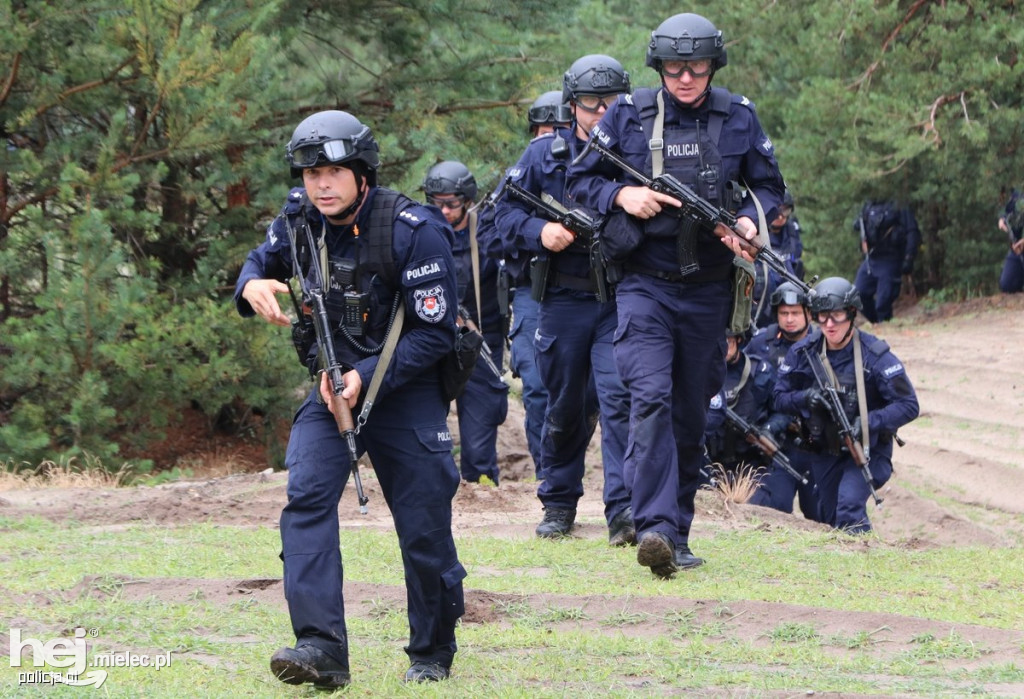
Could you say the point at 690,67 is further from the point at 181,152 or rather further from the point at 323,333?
the point at 181,152

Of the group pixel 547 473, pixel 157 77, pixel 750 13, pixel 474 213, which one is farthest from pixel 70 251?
pixel 750 13

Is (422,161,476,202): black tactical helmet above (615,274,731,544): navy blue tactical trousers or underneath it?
above

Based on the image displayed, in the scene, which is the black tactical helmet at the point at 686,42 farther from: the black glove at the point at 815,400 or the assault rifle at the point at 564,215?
the black glove at the point at 815,400

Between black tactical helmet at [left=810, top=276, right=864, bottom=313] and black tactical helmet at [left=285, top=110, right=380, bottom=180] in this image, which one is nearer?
black tactical helmet at [left=285, top=110, right=380, bottom=180]

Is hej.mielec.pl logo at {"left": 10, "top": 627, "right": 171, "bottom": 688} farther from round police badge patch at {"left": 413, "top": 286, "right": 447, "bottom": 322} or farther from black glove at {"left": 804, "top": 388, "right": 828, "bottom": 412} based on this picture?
black glove at {"left": 804, "top": 388, "right": 828, "bottom": 412}

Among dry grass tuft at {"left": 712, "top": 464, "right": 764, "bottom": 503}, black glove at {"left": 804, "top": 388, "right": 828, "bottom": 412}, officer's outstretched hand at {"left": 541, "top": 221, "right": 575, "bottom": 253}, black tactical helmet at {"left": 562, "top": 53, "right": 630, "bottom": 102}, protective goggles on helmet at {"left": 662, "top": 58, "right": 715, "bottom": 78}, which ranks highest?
black tactical helmet at {"left": 562, "top": 53, "right": 630, "bottom": 102}

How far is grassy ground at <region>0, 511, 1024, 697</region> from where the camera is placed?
489 cm

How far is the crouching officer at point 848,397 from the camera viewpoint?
34.1 ft

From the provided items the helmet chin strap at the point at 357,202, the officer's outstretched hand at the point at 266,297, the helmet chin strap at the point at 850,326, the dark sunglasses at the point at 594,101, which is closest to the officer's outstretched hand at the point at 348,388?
the officer's outstretched hand at the point at 266,297

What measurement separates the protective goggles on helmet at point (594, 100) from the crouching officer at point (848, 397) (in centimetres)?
310

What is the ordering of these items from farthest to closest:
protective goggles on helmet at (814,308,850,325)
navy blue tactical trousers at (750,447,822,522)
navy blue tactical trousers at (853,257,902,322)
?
navy blue tactical trousers at (853,257,902,322) → navy blue tactical trousers at (750,447,822,522) → protective goggles on helmet at (814,308,850,325)

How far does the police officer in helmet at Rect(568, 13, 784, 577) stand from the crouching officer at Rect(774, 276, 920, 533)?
3554 mm

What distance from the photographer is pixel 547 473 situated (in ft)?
26.5


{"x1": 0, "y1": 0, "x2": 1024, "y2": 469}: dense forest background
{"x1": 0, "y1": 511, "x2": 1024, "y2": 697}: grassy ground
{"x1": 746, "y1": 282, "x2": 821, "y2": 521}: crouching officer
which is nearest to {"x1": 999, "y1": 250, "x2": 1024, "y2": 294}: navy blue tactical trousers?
{"x1": 0, "y1": 0, "x2": 1024, "y2": 469}: dense forest background
